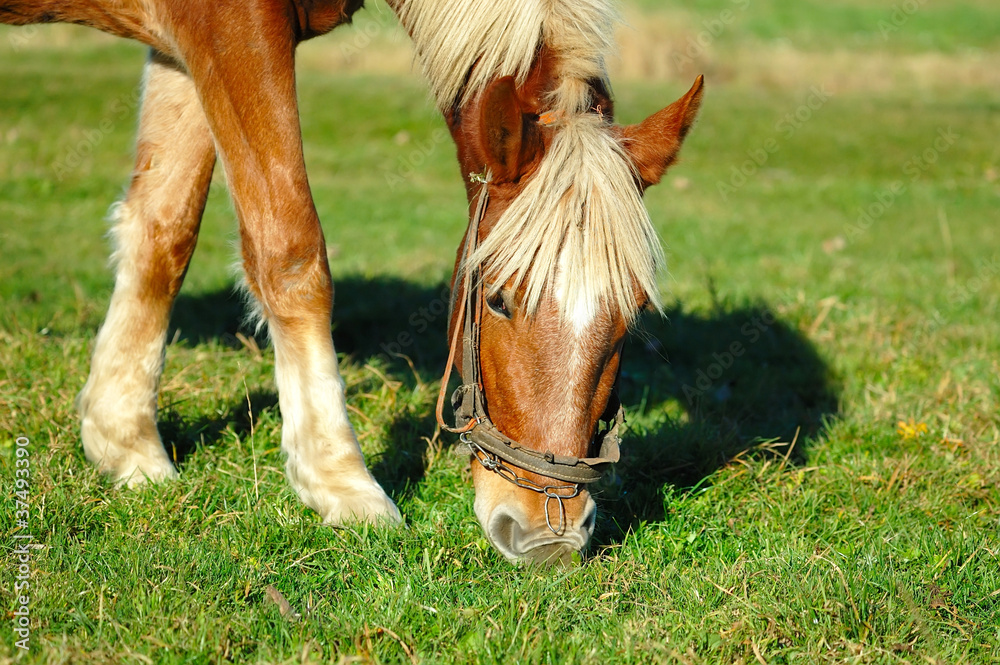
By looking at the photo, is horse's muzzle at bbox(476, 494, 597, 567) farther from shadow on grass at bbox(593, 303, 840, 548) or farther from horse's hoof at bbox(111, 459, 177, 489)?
horse's hoof at bbox(111, 459, 177, 489)

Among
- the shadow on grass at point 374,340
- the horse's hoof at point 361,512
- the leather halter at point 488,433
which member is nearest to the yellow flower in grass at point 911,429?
the leather halter at point 488,433

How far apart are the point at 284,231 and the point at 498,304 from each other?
76cm

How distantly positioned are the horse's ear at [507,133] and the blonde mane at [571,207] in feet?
0.21

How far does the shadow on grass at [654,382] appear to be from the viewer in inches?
133

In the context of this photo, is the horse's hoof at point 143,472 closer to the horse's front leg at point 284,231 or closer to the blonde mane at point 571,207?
the horse's front leg at point 284,231

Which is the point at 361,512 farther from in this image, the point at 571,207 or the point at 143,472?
the point at 571,207

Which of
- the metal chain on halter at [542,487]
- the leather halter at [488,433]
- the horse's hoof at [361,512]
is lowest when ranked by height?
the horse's hoof at [361,512]

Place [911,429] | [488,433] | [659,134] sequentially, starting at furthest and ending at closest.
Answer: [911,429], [659,134], [488,433]

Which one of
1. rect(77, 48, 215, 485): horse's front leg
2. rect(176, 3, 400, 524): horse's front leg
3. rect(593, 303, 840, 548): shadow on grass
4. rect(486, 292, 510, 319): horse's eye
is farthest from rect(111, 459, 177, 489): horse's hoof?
rect(593, 303, 840, 548): shadow on grass

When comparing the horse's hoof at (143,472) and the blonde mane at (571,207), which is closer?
the blonde mane at (571,207)

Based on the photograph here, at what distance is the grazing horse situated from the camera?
2.46 m

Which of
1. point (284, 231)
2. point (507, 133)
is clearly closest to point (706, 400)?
point (507, 133)

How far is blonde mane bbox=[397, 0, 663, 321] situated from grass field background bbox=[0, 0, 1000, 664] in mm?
366

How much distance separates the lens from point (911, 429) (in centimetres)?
385
